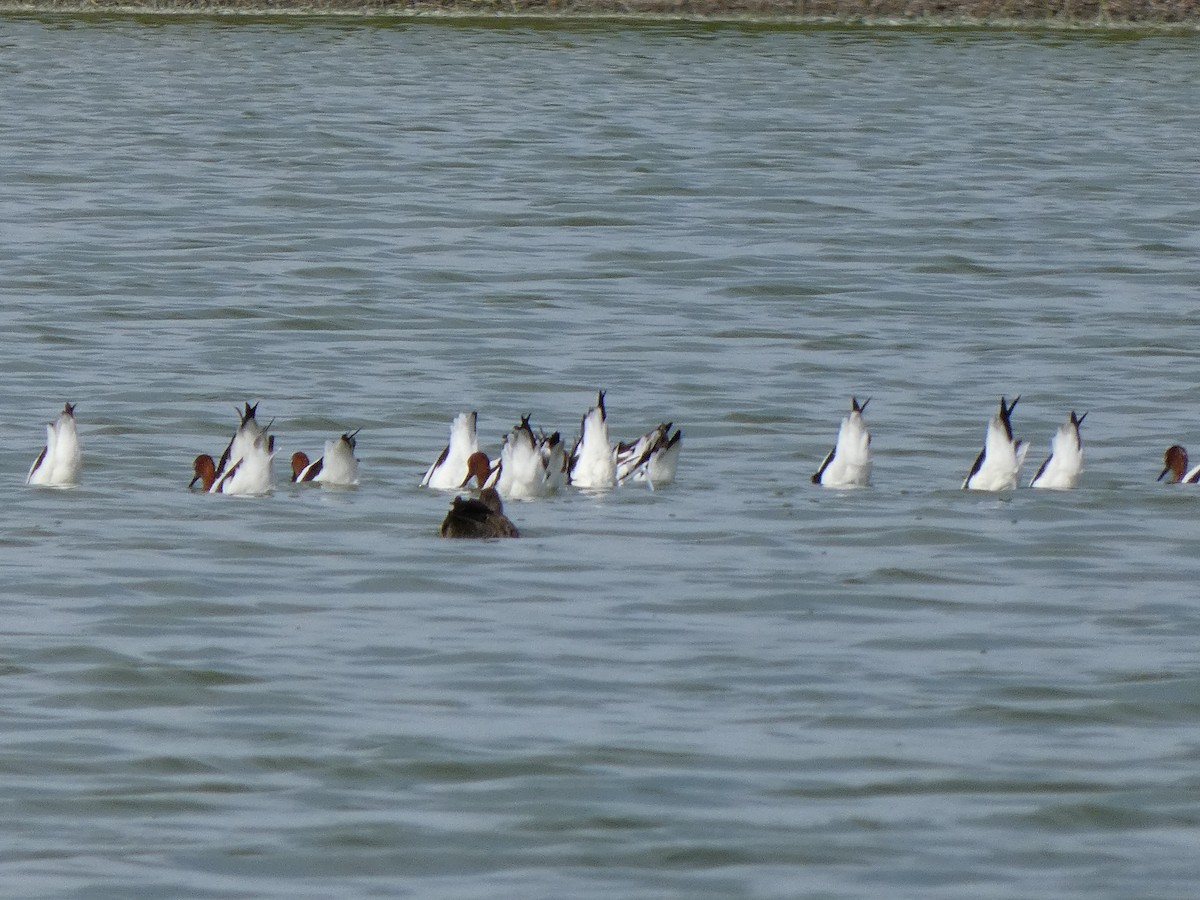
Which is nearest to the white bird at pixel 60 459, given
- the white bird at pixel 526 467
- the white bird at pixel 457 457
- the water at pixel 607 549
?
the water at pixel 607 549

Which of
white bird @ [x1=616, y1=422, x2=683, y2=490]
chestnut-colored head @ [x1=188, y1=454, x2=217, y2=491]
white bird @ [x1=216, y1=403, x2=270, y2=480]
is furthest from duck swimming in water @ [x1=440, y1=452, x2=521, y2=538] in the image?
chestnut-colored head @ [x1=188, y1=454, x2=217, y2=491]

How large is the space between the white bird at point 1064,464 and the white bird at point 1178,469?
1.58 ft

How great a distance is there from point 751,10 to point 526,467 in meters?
37.2

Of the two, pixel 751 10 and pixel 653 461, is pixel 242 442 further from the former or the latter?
pixel 751 10

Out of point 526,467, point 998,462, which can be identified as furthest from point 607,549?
point 998,462

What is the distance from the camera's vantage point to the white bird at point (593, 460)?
1318 cm

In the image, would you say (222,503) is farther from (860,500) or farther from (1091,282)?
(1091,282)

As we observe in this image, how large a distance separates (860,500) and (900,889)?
597 centimetres

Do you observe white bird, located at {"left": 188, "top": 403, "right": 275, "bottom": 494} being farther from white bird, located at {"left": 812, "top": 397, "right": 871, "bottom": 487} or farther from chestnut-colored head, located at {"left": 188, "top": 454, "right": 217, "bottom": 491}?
white bird, located at {"left": 812, "top": 397, "right": 871, "bottom": 487}

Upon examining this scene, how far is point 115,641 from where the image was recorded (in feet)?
32.9

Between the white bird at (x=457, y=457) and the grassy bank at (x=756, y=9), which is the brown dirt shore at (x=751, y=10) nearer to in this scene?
the grassy bank at (x=756, y=9)

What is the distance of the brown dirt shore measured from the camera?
4781 cm

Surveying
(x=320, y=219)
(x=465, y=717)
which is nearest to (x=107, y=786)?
(x=465, y=717)

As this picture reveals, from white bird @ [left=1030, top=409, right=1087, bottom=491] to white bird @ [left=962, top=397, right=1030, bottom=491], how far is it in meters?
0.16
